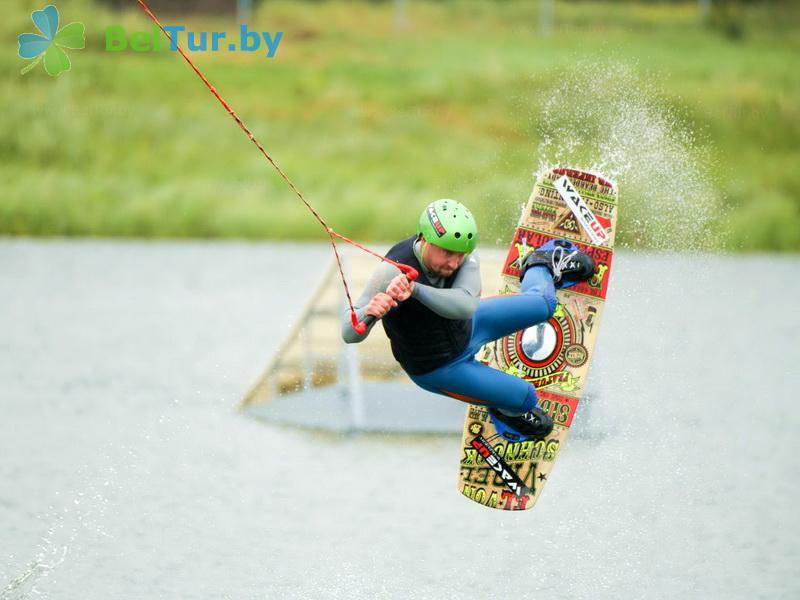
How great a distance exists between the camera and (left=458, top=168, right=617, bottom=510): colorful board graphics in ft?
27.2

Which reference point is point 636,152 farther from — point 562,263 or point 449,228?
point 449,228

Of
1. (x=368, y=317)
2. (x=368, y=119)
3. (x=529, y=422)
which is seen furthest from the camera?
(x=368, y=119)

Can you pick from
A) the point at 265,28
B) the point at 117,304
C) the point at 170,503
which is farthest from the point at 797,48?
the point at 170,503

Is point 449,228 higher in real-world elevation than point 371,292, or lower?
higher

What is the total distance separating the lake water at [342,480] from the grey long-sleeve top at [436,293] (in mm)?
2044

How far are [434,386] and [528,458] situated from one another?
1.38m

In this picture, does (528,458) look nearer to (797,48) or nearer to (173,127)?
(173,127)

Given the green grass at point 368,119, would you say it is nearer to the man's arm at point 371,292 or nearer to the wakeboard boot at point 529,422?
the wakeboard boot at point 529,422

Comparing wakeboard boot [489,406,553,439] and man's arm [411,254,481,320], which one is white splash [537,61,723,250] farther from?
man's arm [411,254,481,320]

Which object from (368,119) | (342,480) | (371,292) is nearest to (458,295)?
(371,292)

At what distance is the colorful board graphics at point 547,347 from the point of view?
8.30 meters

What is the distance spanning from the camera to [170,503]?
9773 mm

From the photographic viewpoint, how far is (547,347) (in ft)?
28.0

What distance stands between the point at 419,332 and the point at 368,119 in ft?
64.7
